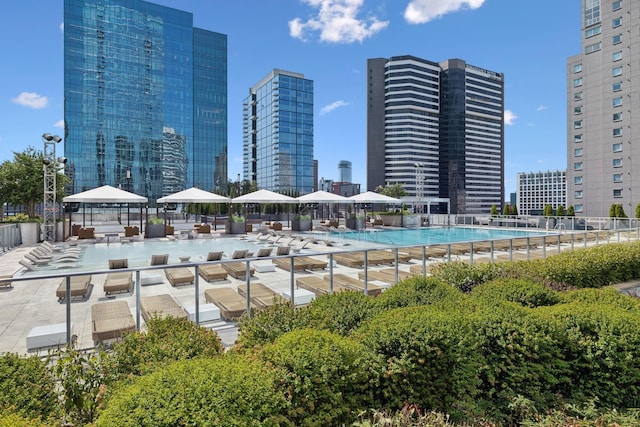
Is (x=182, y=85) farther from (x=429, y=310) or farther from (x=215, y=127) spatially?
(x=429, y=310)

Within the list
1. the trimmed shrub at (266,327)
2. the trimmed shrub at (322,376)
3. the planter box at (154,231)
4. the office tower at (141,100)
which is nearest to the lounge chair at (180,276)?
the trimmed shrub at (266,327)

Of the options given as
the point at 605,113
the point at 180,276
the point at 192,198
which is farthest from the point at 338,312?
the point at 605,113

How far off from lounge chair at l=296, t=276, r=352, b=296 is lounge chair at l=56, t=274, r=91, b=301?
302cm

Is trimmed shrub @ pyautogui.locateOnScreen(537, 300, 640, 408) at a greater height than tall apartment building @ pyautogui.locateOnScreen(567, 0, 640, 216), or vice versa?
tall apartment building @ pyautogui.locateOnScreen(567, 0, 640, 216)

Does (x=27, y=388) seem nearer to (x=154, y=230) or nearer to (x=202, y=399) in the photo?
(x=202, y=399)

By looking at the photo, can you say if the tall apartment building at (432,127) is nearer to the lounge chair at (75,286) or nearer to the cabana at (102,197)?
the cabana at (102,197)

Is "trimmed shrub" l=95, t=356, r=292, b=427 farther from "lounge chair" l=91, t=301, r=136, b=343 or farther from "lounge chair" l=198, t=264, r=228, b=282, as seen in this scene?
"lounge chair" l=198, t=264, r=228, b=282

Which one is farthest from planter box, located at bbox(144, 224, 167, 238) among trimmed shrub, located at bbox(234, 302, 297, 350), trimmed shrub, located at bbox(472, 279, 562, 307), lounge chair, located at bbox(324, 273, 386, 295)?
trimmed shrub, located at bbox(472, 279, 562, 307)

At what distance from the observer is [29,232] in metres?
18.4

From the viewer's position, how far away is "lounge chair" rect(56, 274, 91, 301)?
406 centimetres

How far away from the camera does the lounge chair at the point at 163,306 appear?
480cm

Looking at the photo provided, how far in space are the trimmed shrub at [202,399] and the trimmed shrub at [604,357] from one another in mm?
2738

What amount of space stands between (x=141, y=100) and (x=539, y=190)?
174m

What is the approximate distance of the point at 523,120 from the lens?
10656cm
